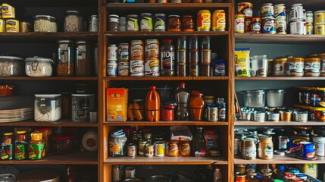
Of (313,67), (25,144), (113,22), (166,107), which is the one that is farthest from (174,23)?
(25,144)

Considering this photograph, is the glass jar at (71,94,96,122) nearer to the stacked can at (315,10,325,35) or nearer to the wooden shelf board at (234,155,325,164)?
the wooden shelf board at (234,155,325,164)

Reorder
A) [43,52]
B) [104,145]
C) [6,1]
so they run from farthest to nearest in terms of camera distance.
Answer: [43,52]
[6,1]
[104,145]

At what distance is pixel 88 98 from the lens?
164 centimetres

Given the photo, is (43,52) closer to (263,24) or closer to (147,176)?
(147,176)

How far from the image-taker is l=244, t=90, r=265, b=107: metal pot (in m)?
1.80

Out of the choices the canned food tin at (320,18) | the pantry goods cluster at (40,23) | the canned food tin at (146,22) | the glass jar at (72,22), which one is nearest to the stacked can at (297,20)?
the canned food tin at (320,18)

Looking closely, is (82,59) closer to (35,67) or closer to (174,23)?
(35,67)

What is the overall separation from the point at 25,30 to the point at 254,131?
5.90 feet

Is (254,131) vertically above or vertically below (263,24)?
below

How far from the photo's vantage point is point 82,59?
1604mm

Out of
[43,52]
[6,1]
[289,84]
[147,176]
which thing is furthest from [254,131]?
[6,1]

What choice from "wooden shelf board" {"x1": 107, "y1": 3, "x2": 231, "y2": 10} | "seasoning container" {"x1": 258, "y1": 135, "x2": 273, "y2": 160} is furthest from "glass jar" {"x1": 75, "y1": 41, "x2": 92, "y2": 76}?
"seasoning container" {"x1": 258, "y1": 135, "x2": 273, "y2": 160}

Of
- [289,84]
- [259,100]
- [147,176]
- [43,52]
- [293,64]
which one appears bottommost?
[147,176]

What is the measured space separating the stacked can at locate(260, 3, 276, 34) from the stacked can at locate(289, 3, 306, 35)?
14 centimetres
